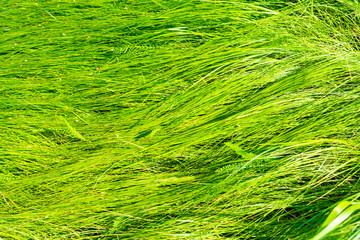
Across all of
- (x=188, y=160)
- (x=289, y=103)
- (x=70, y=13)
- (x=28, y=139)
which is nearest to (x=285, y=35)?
(x=289, y=103)

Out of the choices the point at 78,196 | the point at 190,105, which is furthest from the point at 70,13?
the point at 78,196

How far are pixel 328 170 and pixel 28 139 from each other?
159 cm

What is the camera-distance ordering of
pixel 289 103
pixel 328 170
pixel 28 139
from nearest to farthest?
pixel 328 170 < pixel 289 103 < pixel 28 139

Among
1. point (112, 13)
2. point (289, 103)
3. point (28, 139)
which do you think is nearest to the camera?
point (289, 103)

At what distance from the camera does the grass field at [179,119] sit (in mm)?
1272

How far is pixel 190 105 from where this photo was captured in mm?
1461

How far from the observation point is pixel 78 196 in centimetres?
143

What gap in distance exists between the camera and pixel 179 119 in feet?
4.79

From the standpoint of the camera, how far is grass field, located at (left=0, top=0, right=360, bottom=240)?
1272 millimetres

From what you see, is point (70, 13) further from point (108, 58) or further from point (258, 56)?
point (258, 56)

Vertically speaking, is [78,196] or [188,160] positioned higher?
[188,160]

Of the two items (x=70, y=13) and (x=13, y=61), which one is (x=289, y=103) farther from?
A: (x=13, y=61)

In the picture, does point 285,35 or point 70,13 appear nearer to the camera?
point 285,35

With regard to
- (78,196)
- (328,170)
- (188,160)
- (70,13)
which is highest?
(70,13)
